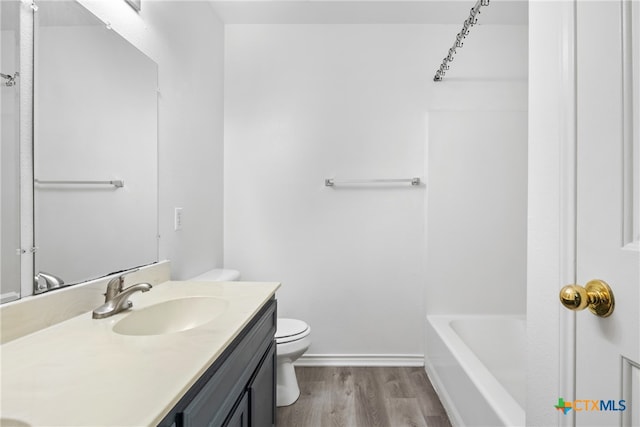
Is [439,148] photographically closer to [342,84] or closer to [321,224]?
[342,84]

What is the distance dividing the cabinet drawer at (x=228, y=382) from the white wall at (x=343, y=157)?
118cm

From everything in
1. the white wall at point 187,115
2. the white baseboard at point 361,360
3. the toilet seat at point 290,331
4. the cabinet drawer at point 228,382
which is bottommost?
the white baseboard at point 361,360

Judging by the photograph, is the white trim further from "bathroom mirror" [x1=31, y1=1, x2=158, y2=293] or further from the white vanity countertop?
"bathroom mirror" [x1=31, y1=1, x2=158, y2=293]

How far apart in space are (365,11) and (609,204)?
225 centimetres

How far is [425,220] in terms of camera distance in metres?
2.57

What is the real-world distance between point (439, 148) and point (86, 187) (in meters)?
2.13

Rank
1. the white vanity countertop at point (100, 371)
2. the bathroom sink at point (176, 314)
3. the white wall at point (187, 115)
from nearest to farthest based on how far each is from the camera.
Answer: the white vanity countertop at point (100, 371), the bathroom sink at point (176, 314), the white wall at point (187, 115)

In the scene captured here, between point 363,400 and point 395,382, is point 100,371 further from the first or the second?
point 395,382

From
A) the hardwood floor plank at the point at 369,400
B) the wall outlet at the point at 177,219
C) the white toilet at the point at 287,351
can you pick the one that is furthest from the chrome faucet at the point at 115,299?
the hardwood floor plank at the point at 369,400

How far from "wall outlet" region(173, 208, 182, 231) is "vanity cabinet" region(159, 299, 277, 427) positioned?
70 centimetres

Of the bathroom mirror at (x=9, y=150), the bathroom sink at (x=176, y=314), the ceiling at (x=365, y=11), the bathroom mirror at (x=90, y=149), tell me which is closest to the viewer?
the bathroom mirror at (x=9, y=150)

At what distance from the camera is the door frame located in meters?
0.75

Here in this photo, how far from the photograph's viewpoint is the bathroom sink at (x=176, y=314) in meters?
1.22

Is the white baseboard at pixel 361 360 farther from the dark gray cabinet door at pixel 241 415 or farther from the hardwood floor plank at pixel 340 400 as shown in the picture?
the dark gray cabinet door at pixel 241 415
